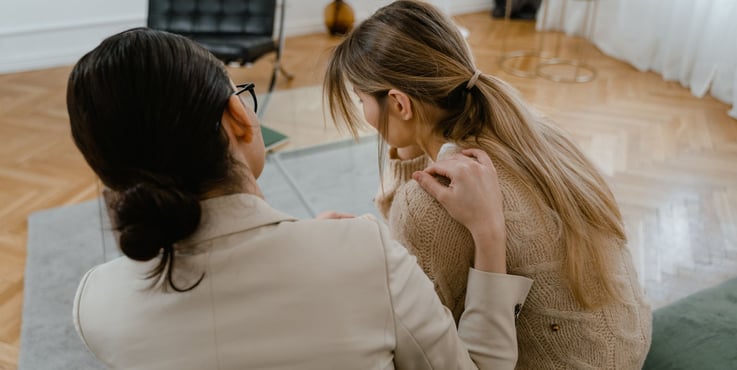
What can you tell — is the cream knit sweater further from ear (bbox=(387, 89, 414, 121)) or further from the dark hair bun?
the dark hair bun

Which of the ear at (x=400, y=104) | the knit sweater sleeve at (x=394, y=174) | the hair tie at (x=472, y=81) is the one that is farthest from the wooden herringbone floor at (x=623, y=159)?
the hair tie at (x=472, y=81)

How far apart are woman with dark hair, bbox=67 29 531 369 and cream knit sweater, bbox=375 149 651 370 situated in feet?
1.03

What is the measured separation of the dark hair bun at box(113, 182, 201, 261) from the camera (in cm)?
75

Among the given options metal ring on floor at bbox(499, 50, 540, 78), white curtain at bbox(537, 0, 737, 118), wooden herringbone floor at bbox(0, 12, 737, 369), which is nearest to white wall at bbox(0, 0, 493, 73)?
wooden herringbone floor at bbox(0, 12, 737, 369)

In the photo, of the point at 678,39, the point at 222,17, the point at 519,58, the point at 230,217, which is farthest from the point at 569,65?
the point at 230,217

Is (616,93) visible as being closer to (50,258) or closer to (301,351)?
(50,258)

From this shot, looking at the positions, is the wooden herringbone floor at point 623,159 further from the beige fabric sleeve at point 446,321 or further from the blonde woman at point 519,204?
the beige fabric sleeve at point 446,321

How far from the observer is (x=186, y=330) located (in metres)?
0.79

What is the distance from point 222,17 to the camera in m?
4.05

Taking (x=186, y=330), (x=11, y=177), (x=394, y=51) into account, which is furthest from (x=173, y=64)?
(x=11, y=177)

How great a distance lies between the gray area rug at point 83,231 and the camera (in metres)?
2.07

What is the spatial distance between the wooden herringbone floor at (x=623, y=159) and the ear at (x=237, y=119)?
85 cm

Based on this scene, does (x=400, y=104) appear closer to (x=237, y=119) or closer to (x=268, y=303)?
(x=237, y=119)

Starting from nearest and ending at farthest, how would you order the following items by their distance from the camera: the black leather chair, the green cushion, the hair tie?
the hair tie < the green cushion < the black leather chair
